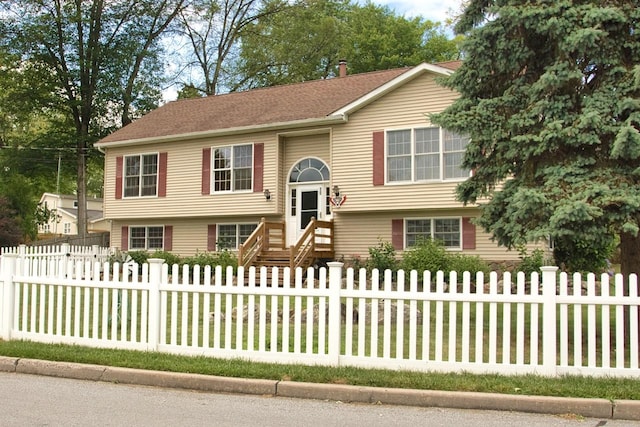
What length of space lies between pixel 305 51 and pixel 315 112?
20.9 metres

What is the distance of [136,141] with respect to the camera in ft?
73.7

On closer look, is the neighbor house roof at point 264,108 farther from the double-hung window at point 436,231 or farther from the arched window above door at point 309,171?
the double-hung window at point 436,231

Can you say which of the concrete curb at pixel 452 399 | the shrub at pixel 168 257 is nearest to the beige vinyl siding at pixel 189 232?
the shrub at pixel 168 257

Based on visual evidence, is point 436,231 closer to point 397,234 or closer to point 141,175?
point 397,234

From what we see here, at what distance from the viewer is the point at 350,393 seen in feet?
19.3

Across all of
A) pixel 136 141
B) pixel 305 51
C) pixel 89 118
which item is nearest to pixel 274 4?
pixel 305 51

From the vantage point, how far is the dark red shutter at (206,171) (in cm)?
2108

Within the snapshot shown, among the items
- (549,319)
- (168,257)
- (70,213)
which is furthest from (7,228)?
(70,213)

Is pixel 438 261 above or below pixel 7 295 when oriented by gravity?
above

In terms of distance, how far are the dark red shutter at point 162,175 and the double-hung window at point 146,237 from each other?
1542mm

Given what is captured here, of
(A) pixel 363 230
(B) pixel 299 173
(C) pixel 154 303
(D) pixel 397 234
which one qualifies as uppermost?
(B) pixel 299 173

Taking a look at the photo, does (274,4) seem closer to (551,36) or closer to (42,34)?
(42,34)

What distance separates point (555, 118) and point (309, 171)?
12.4m

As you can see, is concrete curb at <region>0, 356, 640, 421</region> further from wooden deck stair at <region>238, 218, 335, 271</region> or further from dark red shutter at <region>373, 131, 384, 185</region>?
dark red shutter at <region>373, 131, 384, 185</region>
